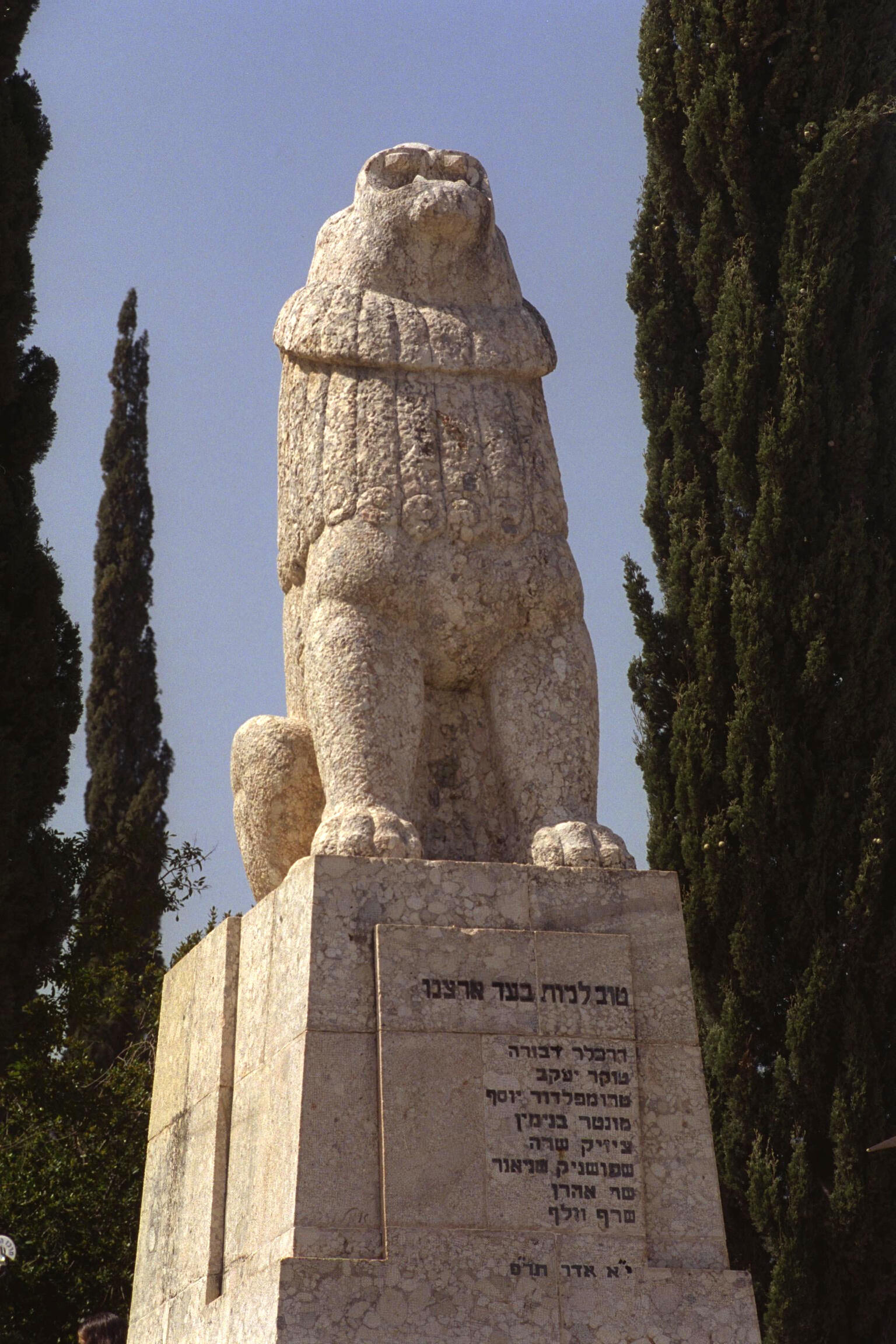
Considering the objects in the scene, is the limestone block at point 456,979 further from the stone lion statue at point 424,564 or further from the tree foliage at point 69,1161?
the tree foliage at point 69,1161

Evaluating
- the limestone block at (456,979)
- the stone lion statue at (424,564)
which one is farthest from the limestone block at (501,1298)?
the stone lion statue at (424,564)

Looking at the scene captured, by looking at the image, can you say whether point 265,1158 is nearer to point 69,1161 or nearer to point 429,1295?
point 429,1295

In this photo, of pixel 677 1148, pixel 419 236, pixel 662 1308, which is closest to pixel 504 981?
pixel 677 1148

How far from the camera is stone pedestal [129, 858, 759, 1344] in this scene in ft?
16.8

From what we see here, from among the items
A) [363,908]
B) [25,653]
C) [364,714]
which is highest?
[25,653]

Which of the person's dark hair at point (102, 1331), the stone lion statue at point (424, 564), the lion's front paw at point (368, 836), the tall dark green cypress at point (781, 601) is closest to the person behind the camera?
the lion's front paw at point (368, 836)

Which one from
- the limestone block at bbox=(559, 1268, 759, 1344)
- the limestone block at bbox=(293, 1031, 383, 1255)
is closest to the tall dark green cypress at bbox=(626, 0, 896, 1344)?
the limestone block at bbox=(559, 1268, 759, 1344)

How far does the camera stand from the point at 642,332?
11.9 m

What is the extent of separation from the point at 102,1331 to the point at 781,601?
18.3 ft

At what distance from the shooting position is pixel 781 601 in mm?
10828

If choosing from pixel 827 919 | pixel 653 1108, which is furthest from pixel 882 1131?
pixel 653 1108

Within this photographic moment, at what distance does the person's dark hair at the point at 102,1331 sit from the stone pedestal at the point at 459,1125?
60.4 inches

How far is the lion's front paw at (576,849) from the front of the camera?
580 cm

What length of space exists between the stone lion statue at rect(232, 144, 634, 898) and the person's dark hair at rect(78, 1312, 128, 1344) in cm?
222
